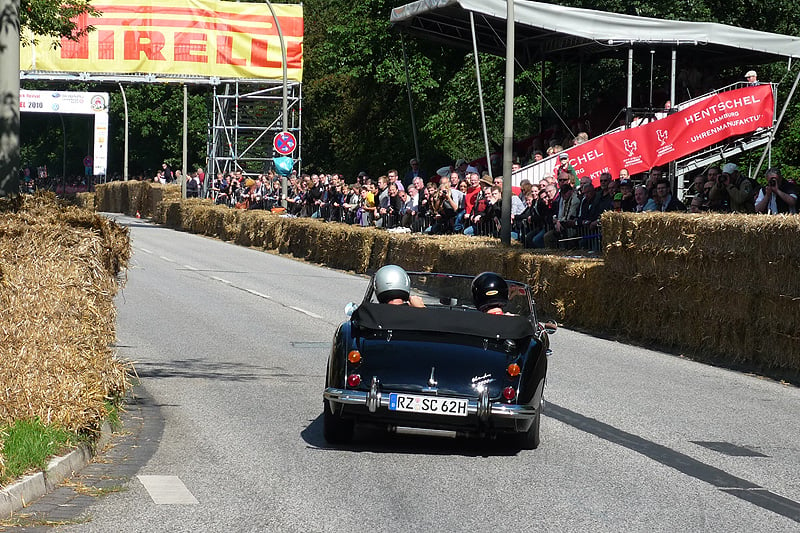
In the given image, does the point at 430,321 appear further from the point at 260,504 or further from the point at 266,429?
the point at 260,504

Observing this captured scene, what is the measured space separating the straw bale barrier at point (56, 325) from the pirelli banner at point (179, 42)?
44307 millimetres

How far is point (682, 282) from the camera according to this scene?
1734 cm

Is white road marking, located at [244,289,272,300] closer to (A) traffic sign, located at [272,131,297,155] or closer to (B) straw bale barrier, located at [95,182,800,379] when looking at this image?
(B) straw bale barrier, located at [95,182,800,379]

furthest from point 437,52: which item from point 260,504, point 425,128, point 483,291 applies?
point 260,504

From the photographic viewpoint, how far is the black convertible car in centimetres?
904

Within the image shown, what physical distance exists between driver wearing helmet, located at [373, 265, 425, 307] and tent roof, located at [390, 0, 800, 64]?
21.0 metres

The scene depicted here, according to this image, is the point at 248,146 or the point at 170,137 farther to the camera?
the point at 170,137

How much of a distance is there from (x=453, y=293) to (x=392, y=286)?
23.8 inches

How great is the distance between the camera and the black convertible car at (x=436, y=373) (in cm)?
904

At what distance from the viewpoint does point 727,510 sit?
300 inches

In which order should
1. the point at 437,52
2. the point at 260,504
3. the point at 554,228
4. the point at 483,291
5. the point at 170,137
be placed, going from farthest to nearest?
the point at 170,137
the point at 437,52
the point at 554,228
the point at 483,291
the point at 260,504

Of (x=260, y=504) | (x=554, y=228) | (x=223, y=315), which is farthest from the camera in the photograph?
(x=554, y=228)

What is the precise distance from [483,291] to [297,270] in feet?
70.2

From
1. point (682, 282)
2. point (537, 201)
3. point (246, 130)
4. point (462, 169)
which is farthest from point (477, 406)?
point (246, 130)
